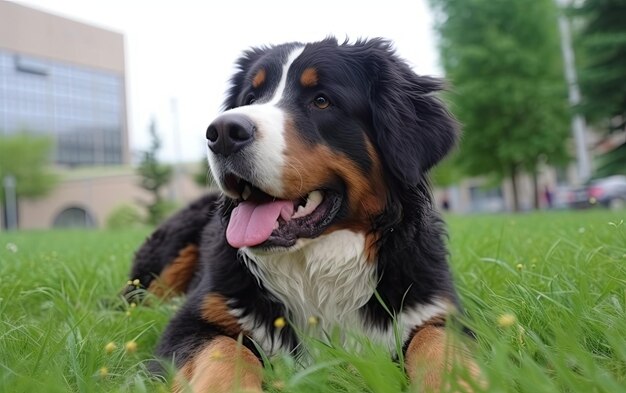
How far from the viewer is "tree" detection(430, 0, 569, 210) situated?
2256cm

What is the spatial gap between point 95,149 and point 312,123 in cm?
6337

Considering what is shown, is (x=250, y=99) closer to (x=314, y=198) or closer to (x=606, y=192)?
(x=314, y=198)

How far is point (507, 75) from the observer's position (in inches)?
903

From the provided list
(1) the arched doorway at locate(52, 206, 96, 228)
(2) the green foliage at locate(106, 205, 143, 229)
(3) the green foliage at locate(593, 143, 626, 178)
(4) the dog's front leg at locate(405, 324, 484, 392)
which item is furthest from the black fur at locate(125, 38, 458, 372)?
(1) the arched doorway at locate(52, 206, 96, 228)

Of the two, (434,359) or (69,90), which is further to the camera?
(69,90)

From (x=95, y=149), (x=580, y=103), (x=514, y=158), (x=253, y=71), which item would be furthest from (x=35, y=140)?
(x=253, y=71)

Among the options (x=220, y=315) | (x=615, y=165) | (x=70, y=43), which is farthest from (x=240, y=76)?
(x=70, y=43)

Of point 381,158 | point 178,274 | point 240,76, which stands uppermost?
point 240,76

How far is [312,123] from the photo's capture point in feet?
8.71

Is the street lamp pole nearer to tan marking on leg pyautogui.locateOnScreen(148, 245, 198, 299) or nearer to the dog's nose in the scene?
tan marking on leg pyautogui.locateOnScreen(148, 245, 198, 299)

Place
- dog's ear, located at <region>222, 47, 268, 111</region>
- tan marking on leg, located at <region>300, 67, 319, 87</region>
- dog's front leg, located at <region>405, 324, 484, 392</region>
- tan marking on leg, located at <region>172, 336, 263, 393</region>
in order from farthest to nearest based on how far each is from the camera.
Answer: dog's ear, located at <region>222, 47, 268, 111</region> < tan marking on leg, located at <region>300, 67, 319, 87</region> < tan marking on leg, located at <region>172, 336, 263, 393</region> < dog's front leg, located at <region>405, 324, 484, 392</region>

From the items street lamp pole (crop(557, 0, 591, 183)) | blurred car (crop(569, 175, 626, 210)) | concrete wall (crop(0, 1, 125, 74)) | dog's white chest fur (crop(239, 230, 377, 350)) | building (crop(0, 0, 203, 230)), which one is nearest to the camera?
dog's white chest fur (crop(239, 230, 377, 350))

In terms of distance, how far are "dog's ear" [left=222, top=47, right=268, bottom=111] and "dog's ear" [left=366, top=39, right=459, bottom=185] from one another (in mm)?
821

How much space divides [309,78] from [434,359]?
1.54 meters
